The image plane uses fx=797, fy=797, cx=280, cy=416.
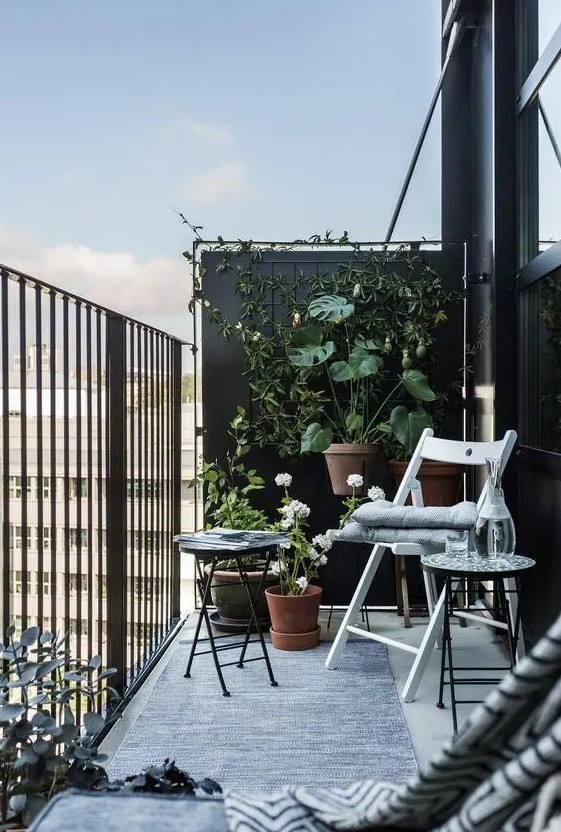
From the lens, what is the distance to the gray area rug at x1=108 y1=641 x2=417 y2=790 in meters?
2.27

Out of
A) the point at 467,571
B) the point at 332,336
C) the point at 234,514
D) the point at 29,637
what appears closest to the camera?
the point at 29,637

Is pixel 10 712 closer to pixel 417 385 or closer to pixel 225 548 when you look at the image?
pixel 225 548

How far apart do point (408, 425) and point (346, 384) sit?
17.9 inches

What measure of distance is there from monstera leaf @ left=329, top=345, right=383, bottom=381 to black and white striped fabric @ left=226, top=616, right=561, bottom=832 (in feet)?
10.0

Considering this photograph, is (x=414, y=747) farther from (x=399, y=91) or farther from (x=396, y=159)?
(x=399, y=91)

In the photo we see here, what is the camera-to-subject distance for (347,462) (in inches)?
156

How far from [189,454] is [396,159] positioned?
240 centimetres

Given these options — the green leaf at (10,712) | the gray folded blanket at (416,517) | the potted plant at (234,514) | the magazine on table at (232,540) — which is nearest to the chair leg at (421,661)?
the gray folded blanket at (416,517)

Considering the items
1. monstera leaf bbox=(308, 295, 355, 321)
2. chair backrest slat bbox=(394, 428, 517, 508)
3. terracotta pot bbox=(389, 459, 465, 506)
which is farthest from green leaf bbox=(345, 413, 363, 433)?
monstera leaf bbox=(308, 295, 355, 321)

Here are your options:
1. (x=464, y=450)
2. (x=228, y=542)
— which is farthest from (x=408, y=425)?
(x=228, y=542)

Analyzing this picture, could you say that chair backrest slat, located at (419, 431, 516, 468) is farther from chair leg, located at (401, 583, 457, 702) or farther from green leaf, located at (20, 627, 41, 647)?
green leaf, located at (20, 627, 41, 647)

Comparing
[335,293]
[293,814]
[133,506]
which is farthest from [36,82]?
[293,814]

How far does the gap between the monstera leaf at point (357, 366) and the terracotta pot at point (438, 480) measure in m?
0.49

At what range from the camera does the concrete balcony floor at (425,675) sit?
252 centimetres
